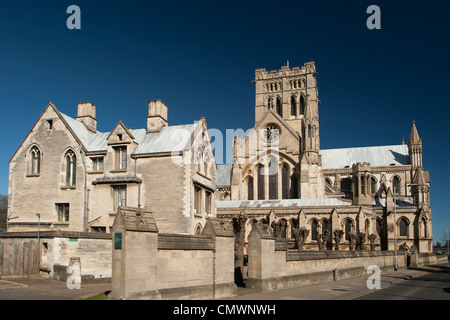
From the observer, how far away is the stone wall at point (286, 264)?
20562mm

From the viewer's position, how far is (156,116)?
33719 millimetres

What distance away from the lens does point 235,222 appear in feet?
90.8

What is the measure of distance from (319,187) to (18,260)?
45.6m

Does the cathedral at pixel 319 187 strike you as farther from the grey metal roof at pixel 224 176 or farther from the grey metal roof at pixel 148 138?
the grey metal roof at pixel 148 138

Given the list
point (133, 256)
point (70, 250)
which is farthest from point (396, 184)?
point (133, 256)

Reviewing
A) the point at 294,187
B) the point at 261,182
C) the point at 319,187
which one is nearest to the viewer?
the point at 319,187

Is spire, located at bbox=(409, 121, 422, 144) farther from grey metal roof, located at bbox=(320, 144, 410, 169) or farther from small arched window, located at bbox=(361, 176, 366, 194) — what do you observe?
small arched window, located at bbox=(361, 176, 366, 194)

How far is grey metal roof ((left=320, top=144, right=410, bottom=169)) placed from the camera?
253 ft

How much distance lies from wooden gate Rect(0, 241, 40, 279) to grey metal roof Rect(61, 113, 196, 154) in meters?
10.9

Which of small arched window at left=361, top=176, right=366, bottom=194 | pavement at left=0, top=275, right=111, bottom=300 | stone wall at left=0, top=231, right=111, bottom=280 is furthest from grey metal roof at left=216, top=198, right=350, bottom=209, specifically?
pavement at left=0, top=275, right=111, bottom=300

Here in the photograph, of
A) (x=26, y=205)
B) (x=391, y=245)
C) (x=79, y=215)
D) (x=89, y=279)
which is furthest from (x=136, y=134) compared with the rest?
(x=391, y=245)

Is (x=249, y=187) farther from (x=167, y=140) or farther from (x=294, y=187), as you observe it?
(x=167, y=140)

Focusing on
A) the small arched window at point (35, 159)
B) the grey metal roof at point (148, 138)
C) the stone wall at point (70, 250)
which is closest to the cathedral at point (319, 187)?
the grey metal roof at point (148, 138)
